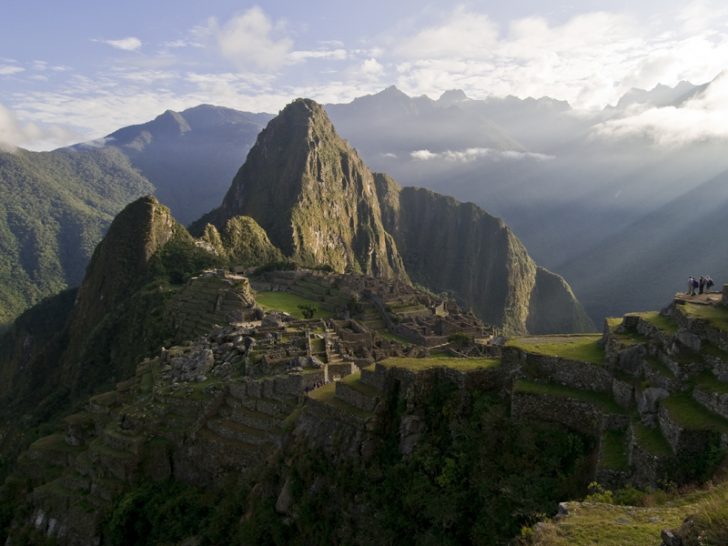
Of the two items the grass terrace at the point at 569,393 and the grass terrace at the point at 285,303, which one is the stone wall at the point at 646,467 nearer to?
the grass terrace at the point at 569,393

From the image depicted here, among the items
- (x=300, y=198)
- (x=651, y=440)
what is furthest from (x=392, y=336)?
(x=300, y=198)

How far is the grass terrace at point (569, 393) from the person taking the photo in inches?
499

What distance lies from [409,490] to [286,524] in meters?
4.45

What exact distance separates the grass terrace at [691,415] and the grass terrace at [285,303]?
174 feet

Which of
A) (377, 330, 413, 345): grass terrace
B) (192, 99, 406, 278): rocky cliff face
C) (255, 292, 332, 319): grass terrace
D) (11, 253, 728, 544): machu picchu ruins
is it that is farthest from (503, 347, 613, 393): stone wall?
(192, 99, 406, 278): rocky cliff face

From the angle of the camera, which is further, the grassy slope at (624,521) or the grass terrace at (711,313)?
the grass terrace at (711,313)

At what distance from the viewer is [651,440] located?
36.1 feet

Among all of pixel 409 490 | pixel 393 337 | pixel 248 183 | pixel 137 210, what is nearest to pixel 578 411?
pixel 409 490

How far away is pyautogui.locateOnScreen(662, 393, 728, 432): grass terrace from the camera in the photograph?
10.4 metres

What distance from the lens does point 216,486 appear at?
21.9 meters

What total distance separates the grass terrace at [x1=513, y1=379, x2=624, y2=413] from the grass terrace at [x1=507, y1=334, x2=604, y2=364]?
77 centimetres

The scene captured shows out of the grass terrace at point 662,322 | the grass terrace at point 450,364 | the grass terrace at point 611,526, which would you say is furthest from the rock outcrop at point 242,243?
the grass terrace at point 611,526

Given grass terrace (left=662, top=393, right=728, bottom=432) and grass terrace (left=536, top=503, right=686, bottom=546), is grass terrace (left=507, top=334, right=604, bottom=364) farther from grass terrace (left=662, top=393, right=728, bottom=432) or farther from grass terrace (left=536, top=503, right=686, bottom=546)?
grass terrace (left=536, top=503, right=686, bottom=546)

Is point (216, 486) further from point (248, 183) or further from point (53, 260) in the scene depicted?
point (53, 260)
